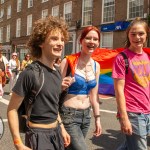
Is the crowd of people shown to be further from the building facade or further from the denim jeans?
the building facade

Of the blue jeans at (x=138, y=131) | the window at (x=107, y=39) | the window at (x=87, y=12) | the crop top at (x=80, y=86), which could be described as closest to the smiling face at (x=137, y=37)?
the crop top at (x=80, y=86)

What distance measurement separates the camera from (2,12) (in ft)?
153

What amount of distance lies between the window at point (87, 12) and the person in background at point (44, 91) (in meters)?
23.5

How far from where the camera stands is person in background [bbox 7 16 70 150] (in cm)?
236

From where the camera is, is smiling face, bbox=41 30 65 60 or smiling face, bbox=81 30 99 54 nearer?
smiling face, bbox=41 30 65 60

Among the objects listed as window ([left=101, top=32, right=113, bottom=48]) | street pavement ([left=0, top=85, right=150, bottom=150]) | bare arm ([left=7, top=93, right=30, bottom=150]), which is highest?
window ([left=101, top=32, right=113, bottom=48])

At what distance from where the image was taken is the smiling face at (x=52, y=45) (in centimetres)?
252

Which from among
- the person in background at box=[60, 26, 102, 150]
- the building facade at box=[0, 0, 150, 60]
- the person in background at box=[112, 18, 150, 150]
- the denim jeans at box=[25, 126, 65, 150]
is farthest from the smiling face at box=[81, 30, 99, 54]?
the building facade at box=[0, 0, 150, 60]

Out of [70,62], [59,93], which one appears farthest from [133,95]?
[59,93]

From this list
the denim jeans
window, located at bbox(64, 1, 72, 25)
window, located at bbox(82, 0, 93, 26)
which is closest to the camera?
the denim jeans

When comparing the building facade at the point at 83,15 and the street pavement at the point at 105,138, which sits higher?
the building facade at the point at 83,15

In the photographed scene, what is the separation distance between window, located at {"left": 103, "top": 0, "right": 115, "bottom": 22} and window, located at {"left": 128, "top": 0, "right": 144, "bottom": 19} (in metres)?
1.81

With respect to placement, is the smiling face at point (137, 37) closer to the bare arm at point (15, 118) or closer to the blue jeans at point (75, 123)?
the blue jeans at point (75, 123)

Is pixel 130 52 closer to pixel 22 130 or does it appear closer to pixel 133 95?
pixel 133 95
